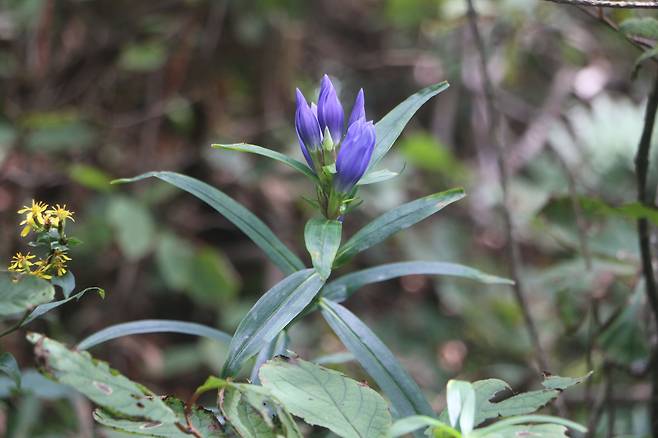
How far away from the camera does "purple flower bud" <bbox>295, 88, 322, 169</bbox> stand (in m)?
0.83

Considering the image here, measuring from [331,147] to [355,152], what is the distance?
6cm

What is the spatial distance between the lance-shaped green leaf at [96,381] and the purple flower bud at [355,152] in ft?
1.04

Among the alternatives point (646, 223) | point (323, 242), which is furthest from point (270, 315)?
point (646, 223)

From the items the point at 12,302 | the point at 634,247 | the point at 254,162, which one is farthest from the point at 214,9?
the point at 12,302

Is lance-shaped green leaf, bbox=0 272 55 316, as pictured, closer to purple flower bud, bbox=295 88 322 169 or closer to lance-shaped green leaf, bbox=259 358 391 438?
lance-shaped green leaf, bbox=259 358 391 438

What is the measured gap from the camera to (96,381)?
0.64 m

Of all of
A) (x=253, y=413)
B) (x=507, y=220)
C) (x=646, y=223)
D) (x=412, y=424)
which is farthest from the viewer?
(x=507, y=220)

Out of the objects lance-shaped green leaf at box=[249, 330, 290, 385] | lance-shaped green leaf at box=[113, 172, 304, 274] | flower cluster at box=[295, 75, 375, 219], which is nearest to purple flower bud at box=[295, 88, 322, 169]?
flower cluster at box=[295, 75, 375, 219]

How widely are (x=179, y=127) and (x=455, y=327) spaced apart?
1185 mm

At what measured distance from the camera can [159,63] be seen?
96.6 inches

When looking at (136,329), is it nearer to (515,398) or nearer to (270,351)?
(270,351)

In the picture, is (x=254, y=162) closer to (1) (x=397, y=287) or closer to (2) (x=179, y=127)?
(2) (x=179, y=127)

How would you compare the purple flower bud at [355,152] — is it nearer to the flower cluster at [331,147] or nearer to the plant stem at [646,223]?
the flower cluster at [331,147]

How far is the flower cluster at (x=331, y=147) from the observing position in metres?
0.80
